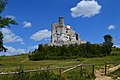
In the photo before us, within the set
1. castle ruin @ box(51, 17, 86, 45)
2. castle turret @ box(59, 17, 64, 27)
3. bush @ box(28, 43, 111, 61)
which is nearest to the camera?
bush @ box(28, 43, 111, 61)

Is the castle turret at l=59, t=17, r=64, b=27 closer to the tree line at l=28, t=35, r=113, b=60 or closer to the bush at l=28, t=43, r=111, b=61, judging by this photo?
the tree line at l=28, t=35, r=113, b=60

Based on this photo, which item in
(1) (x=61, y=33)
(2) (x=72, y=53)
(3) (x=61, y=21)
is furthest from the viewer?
(3) (x=61, y=21)

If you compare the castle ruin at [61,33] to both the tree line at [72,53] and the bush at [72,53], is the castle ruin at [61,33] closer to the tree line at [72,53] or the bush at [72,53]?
the tree line at [72,53]

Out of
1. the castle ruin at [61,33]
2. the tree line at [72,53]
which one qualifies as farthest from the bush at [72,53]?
the castle ruin at [61,33]

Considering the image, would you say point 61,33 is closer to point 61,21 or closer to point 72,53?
point 61,21

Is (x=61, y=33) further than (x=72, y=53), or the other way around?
(x=61, y=33)

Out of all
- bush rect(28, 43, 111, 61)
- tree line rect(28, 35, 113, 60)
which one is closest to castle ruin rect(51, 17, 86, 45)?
tree line rect(28, 35, 113, 60)

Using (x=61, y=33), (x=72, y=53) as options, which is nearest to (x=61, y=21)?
(x=61, y=33)

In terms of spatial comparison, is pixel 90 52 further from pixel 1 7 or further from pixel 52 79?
pixel 52 79

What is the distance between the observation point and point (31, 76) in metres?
21.7

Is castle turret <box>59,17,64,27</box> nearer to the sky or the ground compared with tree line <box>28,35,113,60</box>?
nearer to the sky

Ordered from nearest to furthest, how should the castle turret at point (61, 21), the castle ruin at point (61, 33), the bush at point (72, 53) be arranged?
the bush at point (72, 53) → the castle ruin at point (61, 33) → the castle turret at point (61, 21)

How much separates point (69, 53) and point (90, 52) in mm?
6049

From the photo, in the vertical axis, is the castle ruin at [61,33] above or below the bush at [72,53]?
above
